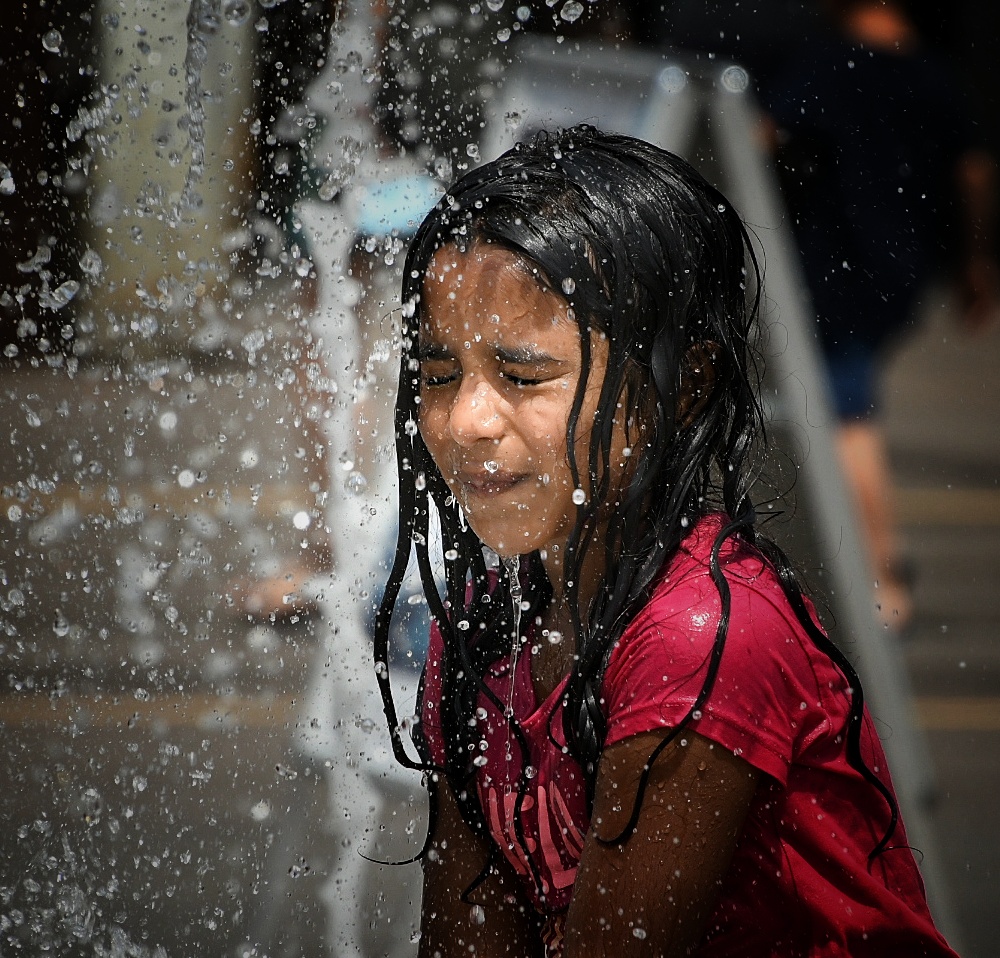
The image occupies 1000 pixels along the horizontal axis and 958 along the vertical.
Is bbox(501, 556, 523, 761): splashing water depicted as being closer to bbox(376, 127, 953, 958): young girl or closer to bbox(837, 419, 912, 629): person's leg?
bbox(376, 127, 953, 958): young girl

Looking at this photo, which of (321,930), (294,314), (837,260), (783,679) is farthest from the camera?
(294,314)

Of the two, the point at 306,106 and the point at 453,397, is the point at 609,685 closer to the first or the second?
the point at 453,397

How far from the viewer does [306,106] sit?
266cm

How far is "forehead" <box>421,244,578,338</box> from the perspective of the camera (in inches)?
42.1

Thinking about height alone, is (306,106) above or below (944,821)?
above

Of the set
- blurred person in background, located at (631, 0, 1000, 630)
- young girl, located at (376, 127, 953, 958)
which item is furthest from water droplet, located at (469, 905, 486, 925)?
blurred person in background, located at (631, 0, 1000, 630)

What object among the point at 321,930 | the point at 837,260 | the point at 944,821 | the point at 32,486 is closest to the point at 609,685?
the point at 321,930

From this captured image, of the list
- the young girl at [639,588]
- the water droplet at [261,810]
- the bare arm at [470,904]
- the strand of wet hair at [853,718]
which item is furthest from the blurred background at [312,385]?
the strand of wet hair at [853,718]

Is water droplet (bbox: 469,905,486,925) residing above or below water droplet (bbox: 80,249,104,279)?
below

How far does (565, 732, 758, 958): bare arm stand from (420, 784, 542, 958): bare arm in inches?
12.0

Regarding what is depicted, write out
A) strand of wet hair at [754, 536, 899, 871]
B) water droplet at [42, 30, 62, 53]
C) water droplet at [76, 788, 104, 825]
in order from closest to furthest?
strand of wet hair at [754, 536, 899, 871], water droplet at [76, 788, 104, 825], water droplet at [42, 30, 62, 53]

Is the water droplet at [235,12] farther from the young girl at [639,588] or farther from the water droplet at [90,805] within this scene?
the water droplet at [90,805]

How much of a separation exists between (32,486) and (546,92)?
204 cm

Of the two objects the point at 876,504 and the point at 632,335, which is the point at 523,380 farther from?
the point at 876,504
